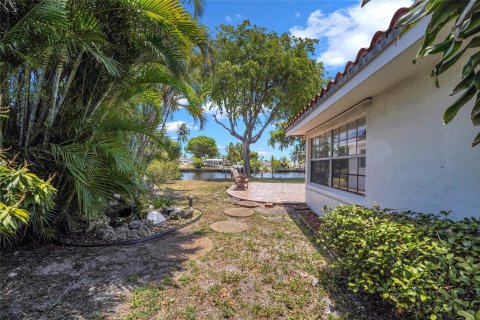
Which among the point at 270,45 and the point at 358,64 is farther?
the point at 270,45

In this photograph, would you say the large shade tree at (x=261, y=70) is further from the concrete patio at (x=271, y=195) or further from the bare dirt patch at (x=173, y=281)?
the bare dirt patch at (x=173, y=281)

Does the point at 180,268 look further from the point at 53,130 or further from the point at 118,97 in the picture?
the point at 118,97

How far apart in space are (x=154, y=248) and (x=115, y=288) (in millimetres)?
1444

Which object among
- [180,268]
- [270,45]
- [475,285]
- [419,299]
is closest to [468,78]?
[475,285]

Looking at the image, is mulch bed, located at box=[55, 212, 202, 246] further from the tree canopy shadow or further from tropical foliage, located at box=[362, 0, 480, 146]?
tropical foliage, located at box=[362, 0, 480, 146]

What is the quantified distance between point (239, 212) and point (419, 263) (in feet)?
19.0

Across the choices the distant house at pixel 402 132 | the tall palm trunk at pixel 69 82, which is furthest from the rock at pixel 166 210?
the distant house at pixel 402 132

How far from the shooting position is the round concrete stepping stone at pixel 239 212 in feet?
23.1

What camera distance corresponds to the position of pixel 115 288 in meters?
3.04

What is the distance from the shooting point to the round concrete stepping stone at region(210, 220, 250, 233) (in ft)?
18.4

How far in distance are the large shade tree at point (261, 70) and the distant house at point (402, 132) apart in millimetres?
13269

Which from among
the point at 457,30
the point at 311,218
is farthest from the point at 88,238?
the point at 457,30

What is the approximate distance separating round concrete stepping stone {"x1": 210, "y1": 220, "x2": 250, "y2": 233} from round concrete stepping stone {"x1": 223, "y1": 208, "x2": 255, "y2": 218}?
27.3 inches

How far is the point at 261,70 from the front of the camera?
58.0ft
